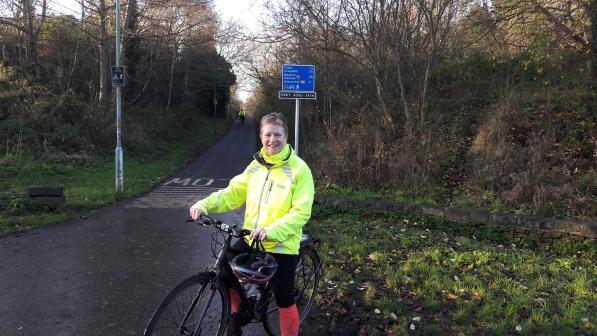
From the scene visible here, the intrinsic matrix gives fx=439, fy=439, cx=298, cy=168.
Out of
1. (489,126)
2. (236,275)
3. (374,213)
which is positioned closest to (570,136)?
(489,126)

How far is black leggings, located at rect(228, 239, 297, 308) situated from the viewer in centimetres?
322

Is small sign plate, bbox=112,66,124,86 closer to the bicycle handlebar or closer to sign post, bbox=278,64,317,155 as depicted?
sign post, bbox=278,64,317,155

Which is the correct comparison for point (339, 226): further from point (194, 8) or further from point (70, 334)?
point (194, 8)

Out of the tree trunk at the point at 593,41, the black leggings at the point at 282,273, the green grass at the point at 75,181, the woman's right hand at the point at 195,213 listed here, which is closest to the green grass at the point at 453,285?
the black leggings at the point at 282,273

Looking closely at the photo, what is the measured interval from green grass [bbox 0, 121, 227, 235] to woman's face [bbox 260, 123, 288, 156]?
6.46 m

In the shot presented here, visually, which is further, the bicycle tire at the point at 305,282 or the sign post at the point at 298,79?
the sign post at the point at 298,79

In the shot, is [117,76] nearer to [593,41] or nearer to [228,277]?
[228,277]

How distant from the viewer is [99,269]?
5.57 meters

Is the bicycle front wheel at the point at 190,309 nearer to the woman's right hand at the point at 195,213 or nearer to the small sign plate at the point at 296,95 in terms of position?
A: the woman's right hand at the point at 195,213

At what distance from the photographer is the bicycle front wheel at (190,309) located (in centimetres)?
281

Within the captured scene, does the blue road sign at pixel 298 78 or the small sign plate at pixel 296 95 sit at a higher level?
the blue road sign at pixel 298 78

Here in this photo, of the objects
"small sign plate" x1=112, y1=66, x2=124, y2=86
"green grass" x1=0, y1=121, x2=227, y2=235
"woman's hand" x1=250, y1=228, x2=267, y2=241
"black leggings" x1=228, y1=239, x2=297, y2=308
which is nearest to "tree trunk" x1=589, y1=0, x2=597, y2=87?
"black leggings" x1=228, y1=239, x2=297, y2=308

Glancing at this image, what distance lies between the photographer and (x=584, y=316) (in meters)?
3.83

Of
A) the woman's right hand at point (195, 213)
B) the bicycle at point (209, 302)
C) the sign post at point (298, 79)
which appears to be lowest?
the bicycle at point (209, 302)
